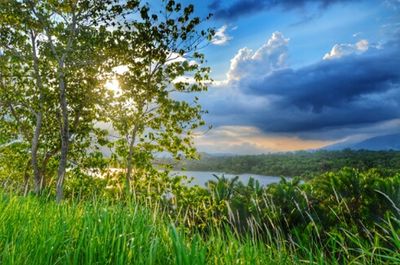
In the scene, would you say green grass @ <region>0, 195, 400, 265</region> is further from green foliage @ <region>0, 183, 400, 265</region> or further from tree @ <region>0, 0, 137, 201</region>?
tree @ <region>0, 0, 137, 201</region>

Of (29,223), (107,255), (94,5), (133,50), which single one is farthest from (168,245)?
(94,5)

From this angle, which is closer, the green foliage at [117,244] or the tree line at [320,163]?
the green foliage at [117,244]

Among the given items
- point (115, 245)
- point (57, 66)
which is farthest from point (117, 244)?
point (57, 66)

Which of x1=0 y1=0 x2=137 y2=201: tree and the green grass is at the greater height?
x1=0 y1=0 x2=137 y2=201: tree

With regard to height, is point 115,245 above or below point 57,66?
below

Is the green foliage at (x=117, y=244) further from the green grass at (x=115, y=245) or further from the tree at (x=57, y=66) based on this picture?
the tree at (x=57, y=66)

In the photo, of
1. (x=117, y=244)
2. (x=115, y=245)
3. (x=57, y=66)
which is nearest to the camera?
(x=117, y=244)

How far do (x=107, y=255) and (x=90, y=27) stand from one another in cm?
1769

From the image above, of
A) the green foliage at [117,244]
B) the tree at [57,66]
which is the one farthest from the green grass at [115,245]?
the tree at [57,66]

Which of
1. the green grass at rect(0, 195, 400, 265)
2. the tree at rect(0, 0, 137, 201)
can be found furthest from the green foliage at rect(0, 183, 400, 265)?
the tree at rect(0, 0, 137, 201)

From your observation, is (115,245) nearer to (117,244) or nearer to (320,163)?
(117,244)

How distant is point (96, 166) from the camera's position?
867 inches

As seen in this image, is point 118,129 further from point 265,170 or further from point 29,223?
point 265,170

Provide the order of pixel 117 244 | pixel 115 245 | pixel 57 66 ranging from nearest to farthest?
pixel 117 244 < pixel 115 245 < pixel 57 66
